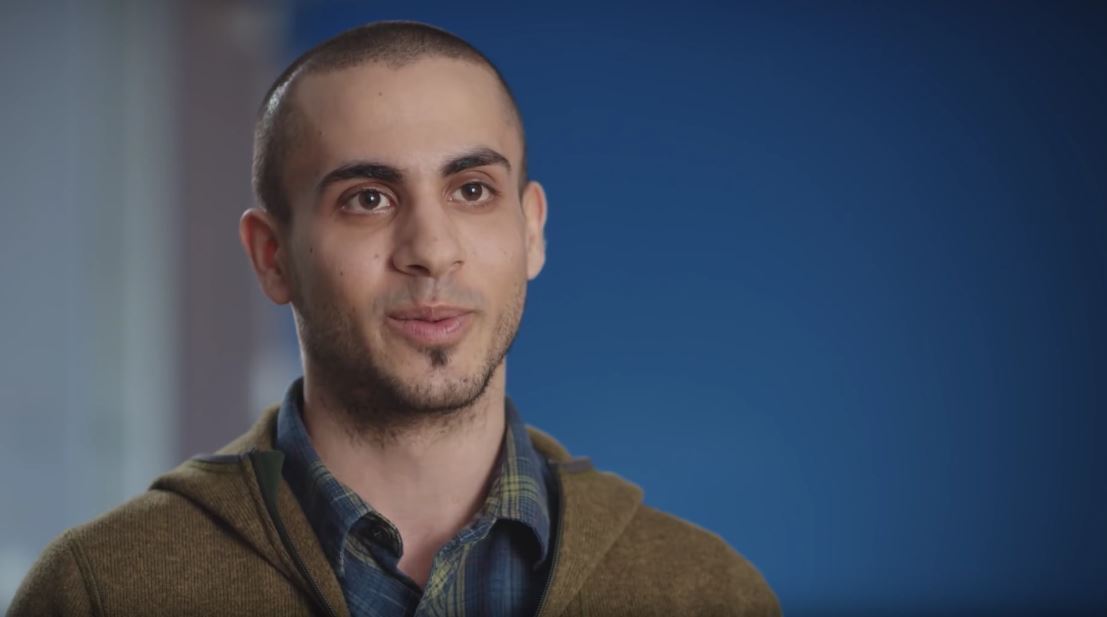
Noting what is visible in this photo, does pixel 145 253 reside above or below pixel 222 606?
above

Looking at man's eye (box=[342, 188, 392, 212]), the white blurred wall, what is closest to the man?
man's eye (box=[342, 188, 392, 212])

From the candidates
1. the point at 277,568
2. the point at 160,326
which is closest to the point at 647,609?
the point at 277,568

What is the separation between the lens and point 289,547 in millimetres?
1441

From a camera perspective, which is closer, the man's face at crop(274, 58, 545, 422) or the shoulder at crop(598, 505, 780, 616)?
the man's face at crop(274, 58, 545, 422)

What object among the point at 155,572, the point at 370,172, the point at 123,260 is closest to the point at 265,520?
the point at 155,572

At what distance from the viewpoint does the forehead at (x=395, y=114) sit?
1.46 meters

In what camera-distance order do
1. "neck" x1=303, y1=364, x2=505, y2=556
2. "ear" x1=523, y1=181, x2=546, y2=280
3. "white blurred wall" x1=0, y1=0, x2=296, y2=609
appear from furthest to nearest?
"white blurred wall" x1=0, y1=0, x2=296, y2=609 < "ear" x1=523, y1=181, x2=546, y2=280 < "neck" x1=303, y1=364, x2=505, y2=556

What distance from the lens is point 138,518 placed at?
1506 mm

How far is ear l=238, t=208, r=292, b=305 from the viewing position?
5.15ft

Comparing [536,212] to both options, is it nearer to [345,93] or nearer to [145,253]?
[345,93]

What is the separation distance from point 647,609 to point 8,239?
2.44m

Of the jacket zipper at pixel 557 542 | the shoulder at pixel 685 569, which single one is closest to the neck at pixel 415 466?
the jacket zipper at pixel 557 542

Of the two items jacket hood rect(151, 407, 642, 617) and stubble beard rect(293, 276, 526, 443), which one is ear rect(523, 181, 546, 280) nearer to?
stubble beard rect(293, 276, 526, 443)

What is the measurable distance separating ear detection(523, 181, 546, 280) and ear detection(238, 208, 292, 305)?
1.06ft
